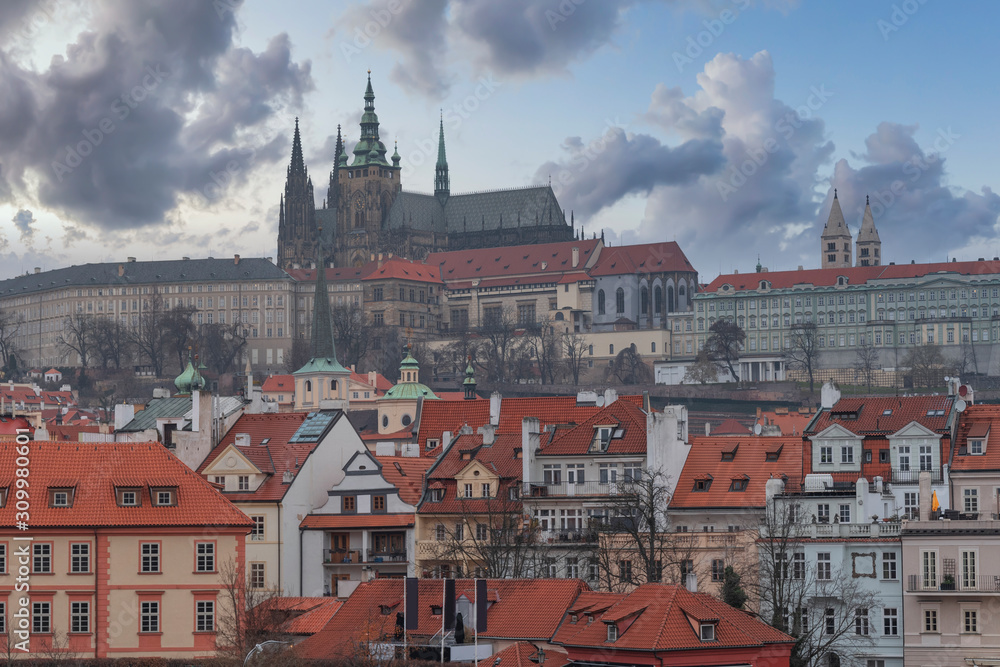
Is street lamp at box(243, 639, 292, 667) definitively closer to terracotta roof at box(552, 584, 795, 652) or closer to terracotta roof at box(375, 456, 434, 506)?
terracotta roof at box(552, 584, 795, 652)

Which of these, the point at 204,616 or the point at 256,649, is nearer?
the point at 256,649

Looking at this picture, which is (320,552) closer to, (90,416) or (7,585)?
(7,585)

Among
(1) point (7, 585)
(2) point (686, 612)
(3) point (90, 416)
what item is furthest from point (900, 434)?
(3) point (90, 416)

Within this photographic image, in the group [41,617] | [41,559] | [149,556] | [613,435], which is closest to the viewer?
[41,617]

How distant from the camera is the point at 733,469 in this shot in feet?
206

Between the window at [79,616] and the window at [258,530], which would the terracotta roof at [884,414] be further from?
the window at [79,616]

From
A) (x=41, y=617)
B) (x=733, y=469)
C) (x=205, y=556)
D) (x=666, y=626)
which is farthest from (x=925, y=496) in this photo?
(x=41, y=617)

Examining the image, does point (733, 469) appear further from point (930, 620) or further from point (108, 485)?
point (108, 485)

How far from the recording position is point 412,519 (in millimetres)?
66375

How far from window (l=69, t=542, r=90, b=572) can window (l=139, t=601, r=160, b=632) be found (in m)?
1.73

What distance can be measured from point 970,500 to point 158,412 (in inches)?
1426

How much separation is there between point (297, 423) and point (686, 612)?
28.0 meters

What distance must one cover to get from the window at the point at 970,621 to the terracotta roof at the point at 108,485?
738 inches

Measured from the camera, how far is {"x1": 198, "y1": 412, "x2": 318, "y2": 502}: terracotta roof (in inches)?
2630
